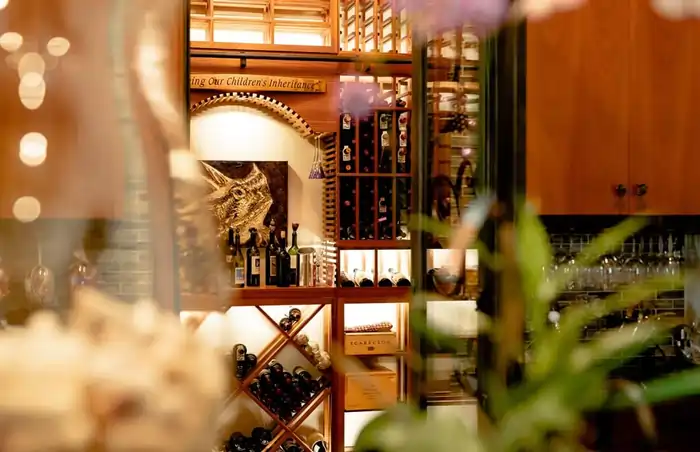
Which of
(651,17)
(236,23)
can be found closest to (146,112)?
(651,17)

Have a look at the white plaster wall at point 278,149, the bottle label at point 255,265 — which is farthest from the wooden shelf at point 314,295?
the white plaster wall at point 278,149

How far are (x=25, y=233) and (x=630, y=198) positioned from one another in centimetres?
210

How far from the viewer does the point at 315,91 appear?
11.5ft

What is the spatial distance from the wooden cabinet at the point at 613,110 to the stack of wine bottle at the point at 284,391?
162 cm

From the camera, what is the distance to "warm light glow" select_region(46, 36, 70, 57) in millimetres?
548

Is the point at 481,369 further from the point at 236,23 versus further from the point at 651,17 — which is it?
the point at 236,23

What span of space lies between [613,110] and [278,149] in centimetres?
176

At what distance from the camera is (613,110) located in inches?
89.6

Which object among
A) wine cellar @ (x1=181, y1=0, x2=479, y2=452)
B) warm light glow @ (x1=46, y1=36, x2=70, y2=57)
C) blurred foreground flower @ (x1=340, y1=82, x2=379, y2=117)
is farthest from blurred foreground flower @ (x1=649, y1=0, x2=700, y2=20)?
wine cellar @ (x1=181, y1=0, x2=479, y2=452)

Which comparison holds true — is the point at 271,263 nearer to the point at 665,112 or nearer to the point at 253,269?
the point at 253,269

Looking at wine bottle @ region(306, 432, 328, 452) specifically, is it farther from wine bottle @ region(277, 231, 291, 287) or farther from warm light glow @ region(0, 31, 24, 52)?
warm light glow @ region(0, 31, 24, 52)

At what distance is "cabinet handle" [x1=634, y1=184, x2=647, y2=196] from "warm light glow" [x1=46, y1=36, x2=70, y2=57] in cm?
202

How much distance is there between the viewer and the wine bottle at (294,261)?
333cm

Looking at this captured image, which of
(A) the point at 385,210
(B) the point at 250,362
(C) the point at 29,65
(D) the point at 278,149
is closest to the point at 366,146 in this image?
(A) the point at 385,210
